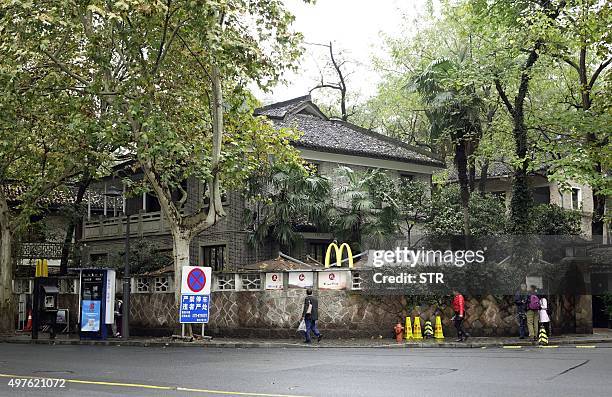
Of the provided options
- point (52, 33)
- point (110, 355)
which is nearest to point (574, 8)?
point (52, 33)

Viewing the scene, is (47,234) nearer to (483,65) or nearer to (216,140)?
(216,140)

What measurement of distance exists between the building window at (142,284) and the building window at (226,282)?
10.5 feet

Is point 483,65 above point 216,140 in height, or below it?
above

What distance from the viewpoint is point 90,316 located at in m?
25.1

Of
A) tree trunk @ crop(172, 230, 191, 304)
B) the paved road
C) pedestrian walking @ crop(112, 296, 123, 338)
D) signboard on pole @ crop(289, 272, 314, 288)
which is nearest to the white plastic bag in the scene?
signboard on pole @ crop(289, 272, 314, 288)

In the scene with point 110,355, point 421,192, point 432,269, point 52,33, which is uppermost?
point 52,33

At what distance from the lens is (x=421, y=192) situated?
32.8m

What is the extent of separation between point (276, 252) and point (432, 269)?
8.49m

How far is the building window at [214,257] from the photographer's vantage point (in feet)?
107

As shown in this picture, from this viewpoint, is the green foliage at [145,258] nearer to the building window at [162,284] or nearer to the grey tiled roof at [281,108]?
the building window at [162,284]

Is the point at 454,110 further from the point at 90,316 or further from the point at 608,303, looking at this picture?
the point at 90,316

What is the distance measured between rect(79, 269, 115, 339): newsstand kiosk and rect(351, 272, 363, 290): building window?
8177mm

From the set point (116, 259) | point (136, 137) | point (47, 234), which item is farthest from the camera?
point (47, 234)

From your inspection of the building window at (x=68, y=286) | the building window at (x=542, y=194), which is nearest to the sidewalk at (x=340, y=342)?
the building window at (x=68, y=286)
